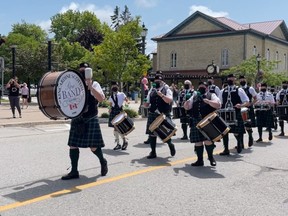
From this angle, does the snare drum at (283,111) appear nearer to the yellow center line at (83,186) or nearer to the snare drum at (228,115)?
the snare drum at (228,115)

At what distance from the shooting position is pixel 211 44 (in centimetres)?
4634

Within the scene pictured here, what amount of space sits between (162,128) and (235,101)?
2054mm

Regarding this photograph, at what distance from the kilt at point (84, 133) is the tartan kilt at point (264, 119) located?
657 centimetres

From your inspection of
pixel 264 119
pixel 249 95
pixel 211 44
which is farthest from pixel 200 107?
pixel 211 44

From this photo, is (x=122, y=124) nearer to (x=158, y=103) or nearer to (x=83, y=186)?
(x=158, y=103)

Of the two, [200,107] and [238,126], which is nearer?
[200,107]

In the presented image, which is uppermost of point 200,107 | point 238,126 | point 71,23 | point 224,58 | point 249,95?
point 71,23

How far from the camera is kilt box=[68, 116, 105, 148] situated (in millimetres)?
6185

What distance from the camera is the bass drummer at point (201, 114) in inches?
290

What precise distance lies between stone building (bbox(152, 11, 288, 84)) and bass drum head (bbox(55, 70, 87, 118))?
3916cm

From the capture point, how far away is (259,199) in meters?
5.43

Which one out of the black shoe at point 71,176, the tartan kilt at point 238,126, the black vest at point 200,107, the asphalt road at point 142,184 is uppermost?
the black vest at point 200,107

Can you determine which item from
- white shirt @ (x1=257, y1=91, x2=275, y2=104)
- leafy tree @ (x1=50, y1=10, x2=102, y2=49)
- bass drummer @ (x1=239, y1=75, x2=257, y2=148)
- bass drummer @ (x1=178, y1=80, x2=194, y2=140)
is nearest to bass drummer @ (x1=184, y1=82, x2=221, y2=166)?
bass drummer @ (x1=239, y1=75, x2=257, y2=148)

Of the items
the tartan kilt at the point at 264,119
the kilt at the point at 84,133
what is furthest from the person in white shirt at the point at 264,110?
the kilt at the point at 84,133
